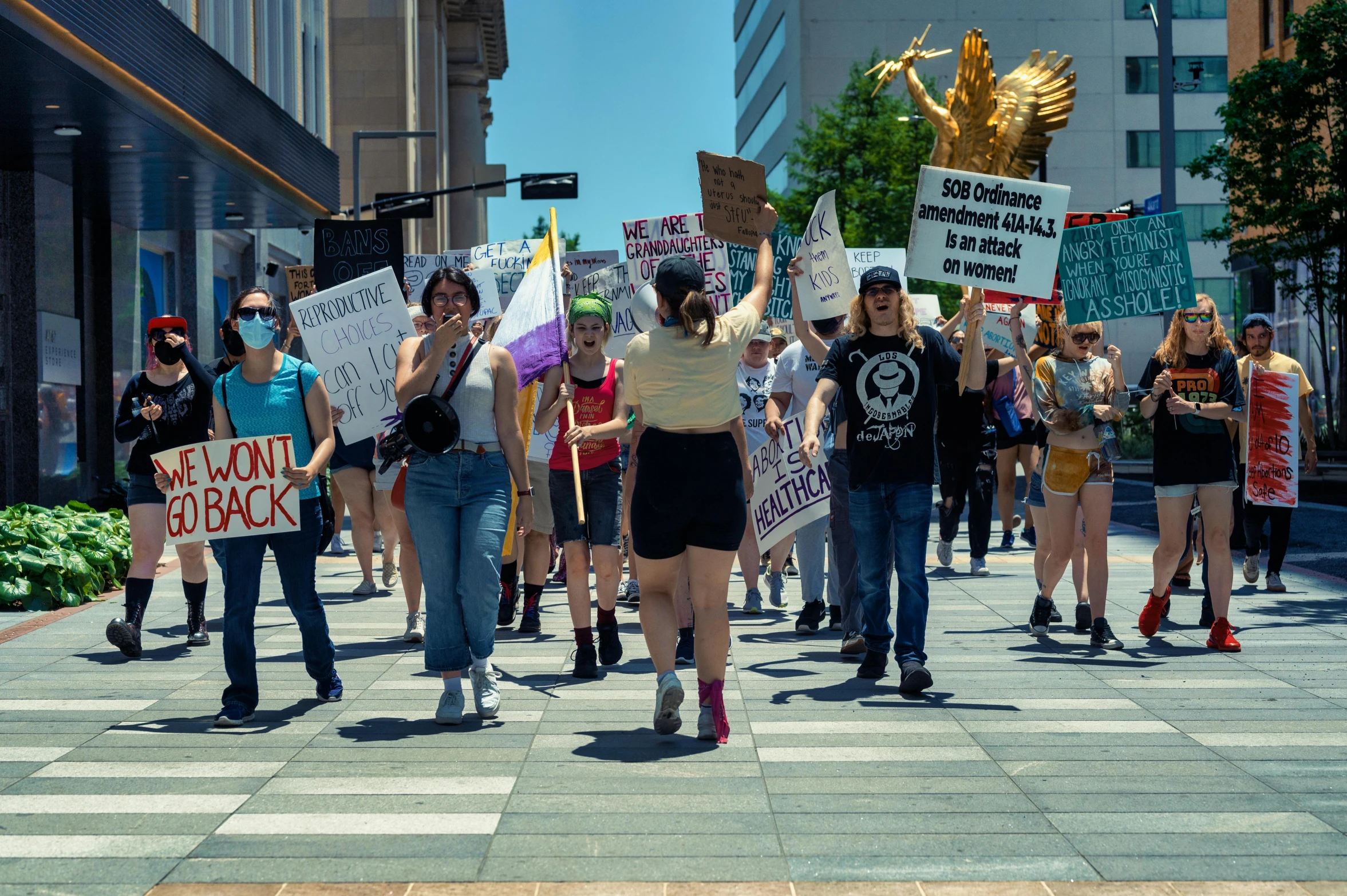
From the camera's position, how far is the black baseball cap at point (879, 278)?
7.14 m

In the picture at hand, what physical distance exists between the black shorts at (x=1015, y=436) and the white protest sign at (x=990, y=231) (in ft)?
19.4

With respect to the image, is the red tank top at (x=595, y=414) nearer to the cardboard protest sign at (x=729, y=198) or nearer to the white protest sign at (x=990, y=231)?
the cardboard protest sign at (x=729, y=198)

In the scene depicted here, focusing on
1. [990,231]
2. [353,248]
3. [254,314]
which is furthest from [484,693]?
[353,248]

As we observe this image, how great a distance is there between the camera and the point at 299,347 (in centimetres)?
1853

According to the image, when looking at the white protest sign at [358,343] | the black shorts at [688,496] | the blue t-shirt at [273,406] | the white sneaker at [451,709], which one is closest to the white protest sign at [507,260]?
the white protest sign at [358,343]

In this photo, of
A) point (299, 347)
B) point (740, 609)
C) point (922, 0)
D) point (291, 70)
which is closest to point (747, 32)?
point (922, 0)

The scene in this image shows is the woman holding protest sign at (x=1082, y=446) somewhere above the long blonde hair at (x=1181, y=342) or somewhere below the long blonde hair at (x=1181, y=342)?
below

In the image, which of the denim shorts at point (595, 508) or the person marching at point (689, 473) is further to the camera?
the denim shorts at point (595, 508)

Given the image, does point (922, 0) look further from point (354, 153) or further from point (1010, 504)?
point (1010, 504)

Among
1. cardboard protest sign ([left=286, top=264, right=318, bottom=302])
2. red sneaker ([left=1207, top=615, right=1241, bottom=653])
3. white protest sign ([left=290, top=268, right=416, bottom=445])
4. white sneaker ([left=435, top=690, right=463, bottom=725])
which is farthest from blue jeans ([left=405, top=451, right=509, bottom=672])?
cardboard protest sign ([left=286, top=264, right=318, bottom=302])

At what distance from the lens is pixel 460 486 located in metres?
6.34

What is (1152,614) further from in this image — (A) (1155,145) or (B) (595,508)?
(A) (1155,145)

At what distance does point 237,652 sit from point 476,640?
1086mm

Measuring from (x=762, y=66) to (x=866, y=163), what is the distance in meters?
35.8
